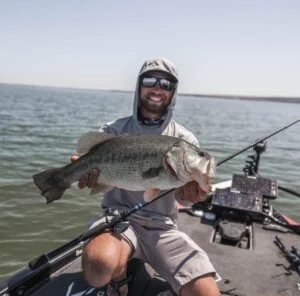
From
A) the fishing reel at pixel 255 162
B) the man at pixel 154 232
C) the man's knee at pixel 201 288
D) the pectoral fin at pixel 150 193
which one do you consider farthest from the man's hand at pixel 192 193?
the fishing reel at pixel 255 162

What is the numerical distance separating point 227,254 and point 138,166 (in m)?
2.50

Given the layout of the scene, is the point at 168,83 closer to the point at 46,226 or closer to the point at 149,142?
the point at 149,142

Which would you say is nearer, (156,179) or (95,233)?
(156,179)

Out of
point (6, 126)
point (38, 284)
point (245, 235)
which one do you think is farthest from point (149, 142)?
point (6, 126)

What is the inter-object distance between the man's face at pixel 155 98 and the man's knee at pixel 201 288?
2.09 m

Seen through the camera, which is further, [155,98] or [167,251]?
[155,98]

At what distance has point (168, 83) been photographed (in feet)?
16.3

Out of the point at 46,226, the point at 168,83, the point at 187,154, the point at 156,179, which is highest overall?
the point at 168,83

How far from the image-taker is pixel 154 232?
4570mm

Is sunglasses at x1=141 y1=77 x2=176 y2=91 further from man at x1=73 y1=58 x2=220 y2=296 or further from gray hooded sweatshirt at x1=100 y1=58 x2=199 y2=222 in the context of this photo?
gray hooded sweatshirt at x1=100 y1=58 x2=199 y2=222

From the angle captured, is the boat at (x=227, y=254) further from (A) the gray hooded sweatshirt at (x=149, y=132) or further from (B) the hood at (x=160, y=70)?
(B) the hood at (x=160, y=70)

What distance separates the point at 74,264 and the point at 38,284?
65 cm

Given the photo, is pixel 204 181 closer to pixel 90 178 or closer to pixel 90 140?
pixel 90 178

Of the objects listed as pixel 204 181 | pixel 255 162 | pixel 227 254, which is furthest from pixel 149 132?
pixel 255 162
